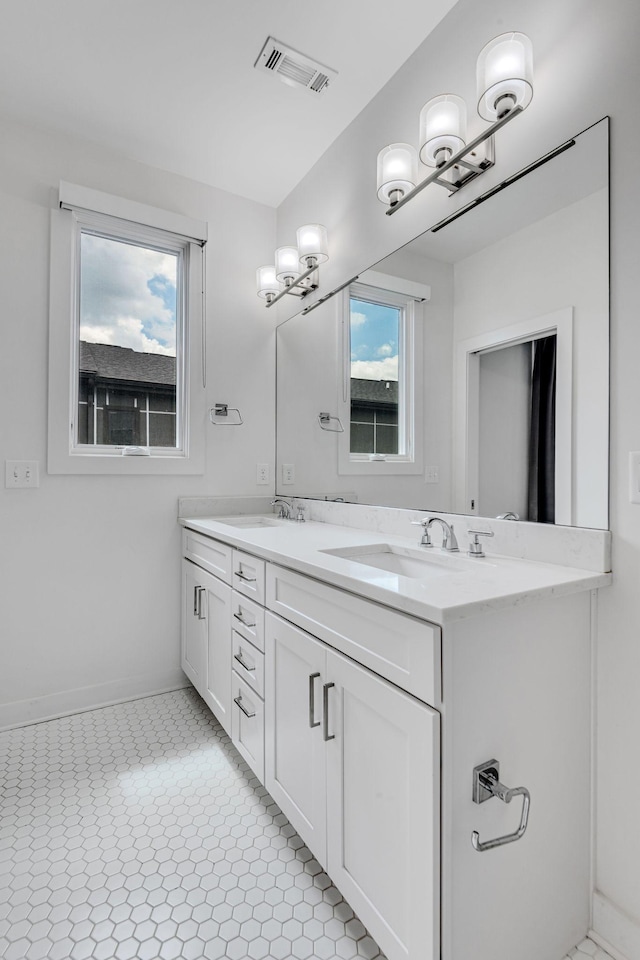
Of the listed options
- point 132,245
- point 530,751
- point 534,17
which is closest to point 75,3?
point 132,245

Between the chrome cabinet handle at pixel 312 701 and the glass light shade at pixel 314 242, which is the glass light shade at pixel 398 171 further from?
the chrome cabinet handle at pixel 312 701

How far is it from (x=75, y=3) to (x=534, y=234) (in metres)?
1.61

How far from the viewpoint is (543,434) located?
1.27 meters

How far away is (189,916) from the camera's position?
3.85 feet

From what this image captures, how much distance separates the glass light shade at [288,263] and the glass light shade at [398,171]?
0.73 meters

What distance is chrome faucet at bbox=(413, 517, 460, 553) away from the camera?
4.82 feet

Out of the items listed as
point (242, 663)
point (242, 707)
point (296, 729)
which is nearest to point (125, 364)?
point (242, 663)

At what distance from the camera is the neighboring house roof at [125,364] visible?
2234 millimetres

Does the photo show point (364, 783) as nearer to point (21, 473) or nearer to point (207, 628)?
point (207, 628)

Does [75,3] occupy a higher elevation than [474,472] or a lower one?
higher

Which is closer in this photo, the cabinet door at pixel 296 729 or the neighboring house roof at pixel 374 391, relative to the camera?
the cabinet door at pixel 296 729

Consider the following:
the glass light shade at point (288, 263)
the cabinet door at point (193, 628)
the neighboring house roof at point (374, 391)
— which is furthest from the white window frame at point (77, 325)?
the neighboring house roof at point (374, 391)

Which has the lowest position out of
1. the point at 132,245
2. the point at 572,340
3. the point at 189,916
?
the point at 189,916

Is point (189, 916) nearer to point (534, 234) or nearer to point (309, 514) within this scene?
point (309, 514)
